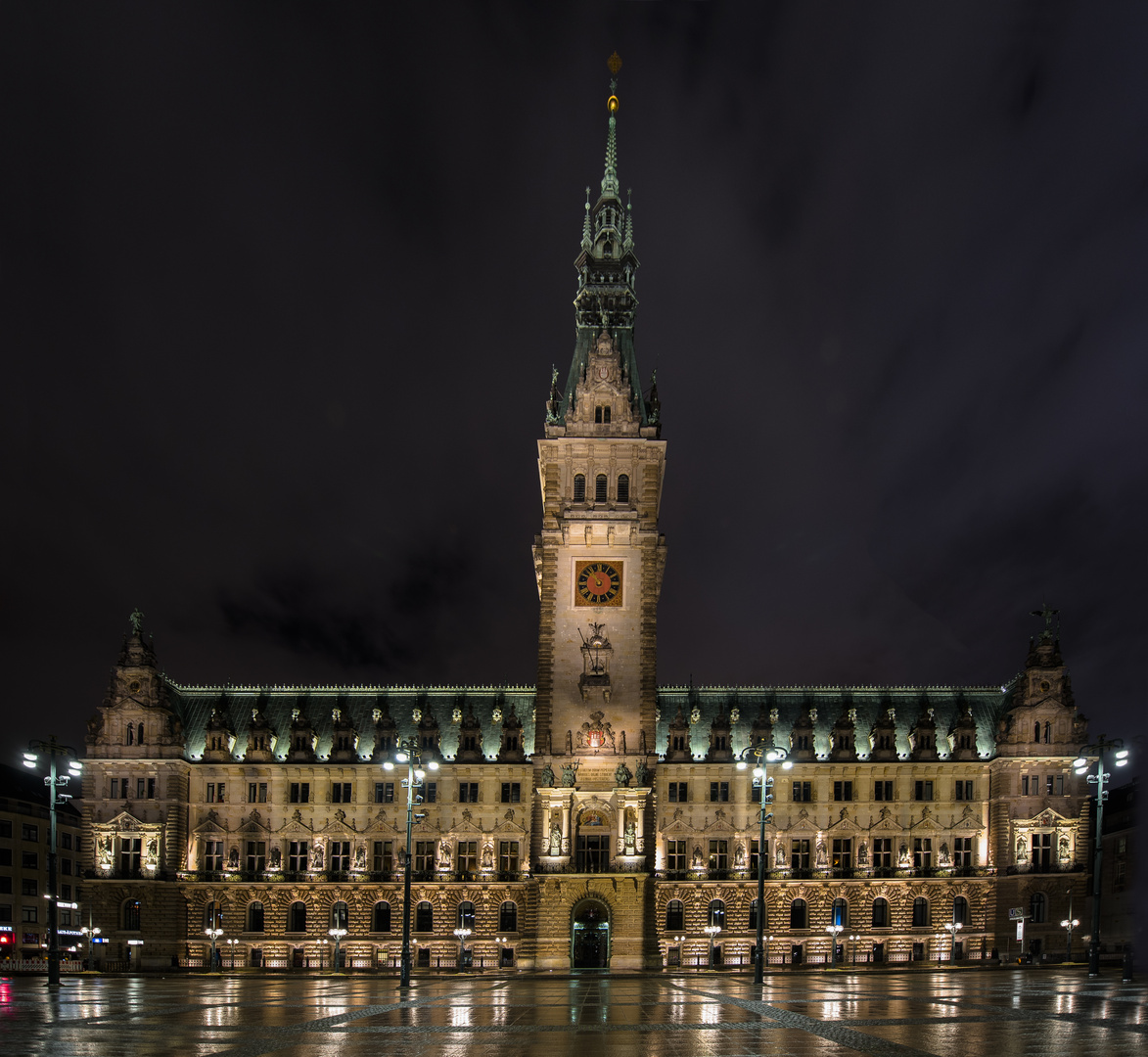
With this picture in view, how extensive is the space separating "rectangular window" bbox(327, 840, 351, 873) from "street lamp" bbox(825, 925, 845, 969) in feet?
124

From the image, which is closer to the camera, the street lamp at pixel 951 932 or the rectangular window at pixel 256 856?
the street lamp at pixel 951 932

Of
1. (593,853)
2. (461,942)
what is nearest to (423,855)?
(461,942)

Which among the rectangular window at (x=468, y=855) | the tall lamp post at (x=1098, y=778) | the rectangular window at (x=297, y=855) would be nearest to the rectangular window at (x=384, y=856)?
the rectangular window at (x=468, y=855)

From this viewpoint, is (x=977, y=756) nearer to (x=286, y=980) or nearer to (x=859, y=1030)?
(x=286, y=980)

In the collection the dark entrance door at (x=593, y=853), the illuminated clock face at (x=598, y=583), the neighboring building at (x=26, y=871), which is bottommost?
the neighboring building at (x=26, y=871)

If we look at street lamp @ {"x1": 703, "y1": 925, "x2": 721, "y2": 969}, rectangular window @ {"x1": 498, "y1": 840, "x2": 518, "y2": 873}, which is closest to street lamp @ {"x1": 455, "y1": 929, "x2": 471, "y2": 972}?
rectangular window @ {"x1": 498, "y1": 840, "x2": 518, "y2": 873}

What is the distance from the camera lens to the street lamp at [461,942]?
272ft

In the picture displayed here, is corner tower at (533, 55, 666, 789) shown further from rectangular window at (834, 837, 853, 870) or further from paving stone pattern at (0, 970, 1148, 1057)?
paving stone pattern at (0, 970, 1148, 1057)

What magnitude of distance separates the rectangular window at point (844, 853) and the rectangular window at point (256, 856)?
1779 inches

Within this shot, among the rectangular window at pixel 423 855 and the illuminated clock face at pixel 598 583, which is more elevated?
the illuminated clock face at pixel 598 583

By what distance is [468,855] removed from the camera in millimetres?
90750

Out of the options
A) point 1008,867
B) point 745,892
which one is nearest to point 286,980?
point 745,892

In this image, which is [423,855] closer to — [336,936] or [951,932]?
[336,936]

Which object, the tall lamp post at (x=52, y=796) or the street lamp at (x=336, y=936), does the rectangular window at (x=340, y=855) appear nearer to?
the street lamp at (x=336, y=936)
